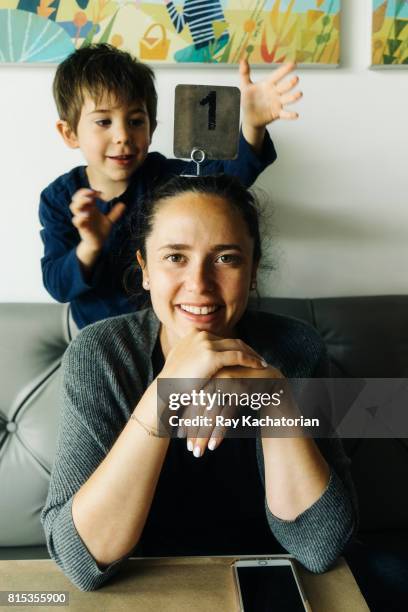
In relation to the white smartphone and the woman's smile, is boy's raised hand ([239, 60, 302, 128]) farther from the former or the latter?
the white smartphone

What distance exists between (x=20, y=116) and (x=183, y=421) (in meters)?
0.80

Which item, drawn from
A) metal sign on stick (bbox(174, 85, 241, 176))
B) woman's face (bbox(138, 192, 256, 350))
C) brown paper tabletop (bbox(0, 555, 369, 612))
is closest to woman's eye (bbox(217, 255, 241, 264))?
woman's face (bbox(138, 192, 256, 350))

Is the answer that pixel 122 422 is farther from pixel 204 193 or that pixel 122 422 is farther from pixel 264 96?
pixel 264 96

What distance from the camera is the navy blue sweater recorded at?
1.03 metres

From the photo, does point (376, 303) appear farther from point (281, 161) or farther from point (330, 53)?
point (330, 53)

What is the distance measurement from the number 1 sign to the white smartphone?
55 cm

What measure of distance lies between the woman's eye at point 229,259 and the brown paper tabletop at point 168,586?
1.30ft

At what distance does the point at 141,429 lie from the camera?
0.71 m

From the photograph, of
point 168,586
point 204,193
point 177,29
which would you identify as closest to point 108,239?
point 204,193

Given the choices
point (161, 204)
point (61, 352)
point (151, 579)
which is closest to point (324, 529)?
point (151, 579)

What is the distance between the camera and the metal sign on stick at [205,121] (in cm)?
79

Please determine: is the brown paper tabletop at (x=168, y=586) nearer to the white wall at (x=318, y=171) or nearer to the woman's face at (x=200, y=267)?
the woman's face at (x=200, y=267)

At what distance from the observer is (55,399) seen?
1.12 metres

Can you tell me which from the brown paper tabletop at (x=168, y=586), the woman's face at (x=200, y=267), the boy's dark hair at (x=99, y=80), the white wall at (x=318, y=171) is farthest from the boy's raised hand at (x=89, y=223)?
the brown paper tabletop at (x=168, y=586)
